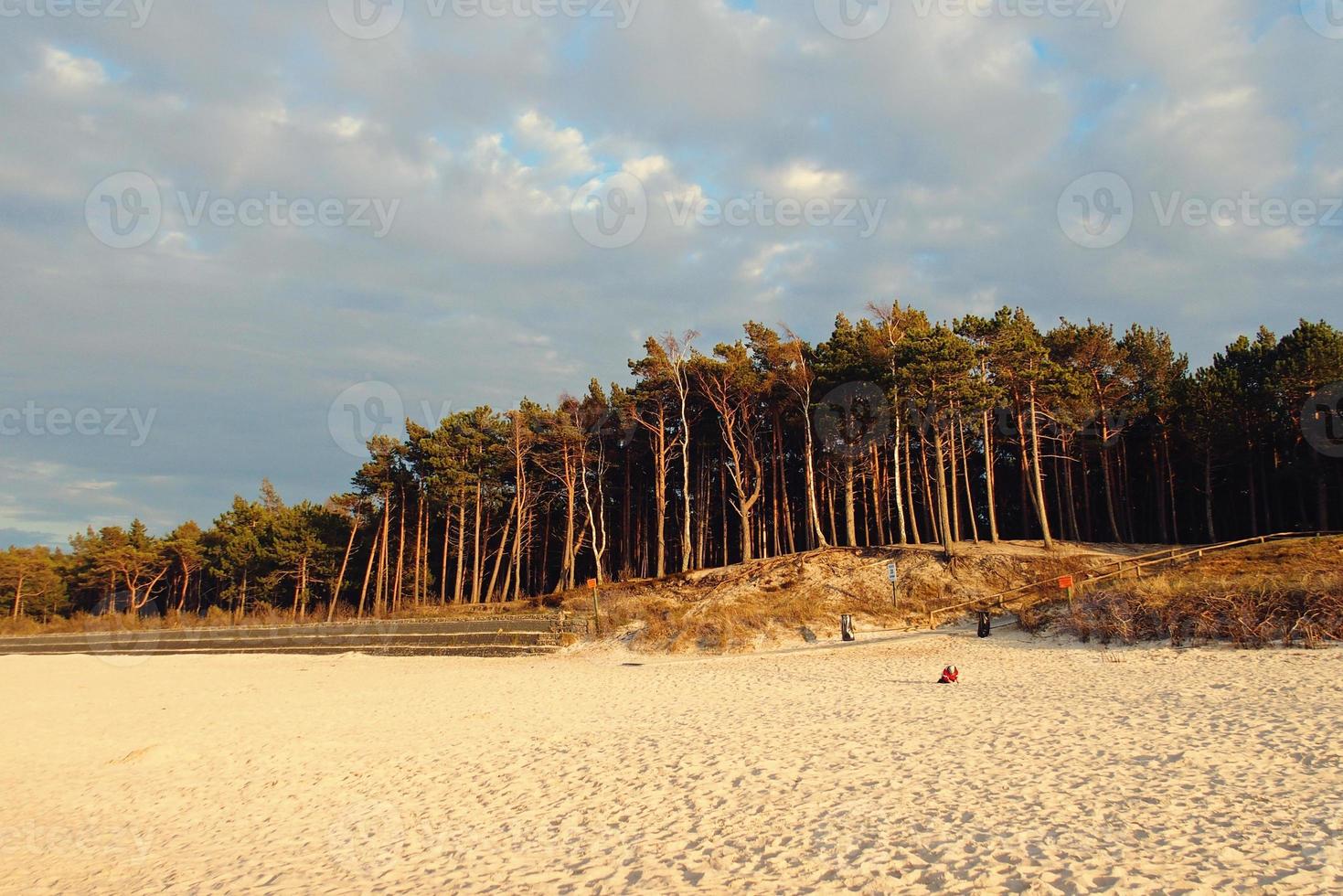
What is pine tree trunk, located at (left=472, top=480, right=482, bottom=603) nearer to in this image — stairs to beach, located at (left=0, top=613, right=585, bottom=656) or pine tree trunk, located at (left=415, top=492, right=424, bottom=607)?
pine tree trunk, located at (left=415, top=492, right=424, bottom=607)

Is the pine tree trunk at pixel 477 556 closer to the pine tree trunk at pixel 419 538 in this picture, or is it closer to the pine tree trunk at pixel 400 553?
the pine tree trunk at pixel 419 538

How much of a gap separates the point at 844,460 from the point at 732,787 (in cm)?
3502

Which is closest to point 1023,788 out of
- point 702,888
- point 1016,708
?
point 702,888

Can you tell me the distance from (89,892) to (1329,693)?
18229 millimetres

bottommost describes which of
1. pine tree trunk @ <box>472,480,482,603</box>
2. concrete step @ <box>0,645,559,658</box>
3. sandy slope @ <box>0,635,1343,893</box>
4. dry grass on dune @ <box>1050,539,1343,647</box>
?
concrete step @ <box>0,645,559,658</box>

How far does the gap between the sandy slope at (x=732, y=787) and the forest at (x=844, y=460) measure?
69.6ft

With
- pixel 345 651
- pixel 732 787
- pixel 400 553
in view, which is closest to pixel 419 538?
pixel 400 553

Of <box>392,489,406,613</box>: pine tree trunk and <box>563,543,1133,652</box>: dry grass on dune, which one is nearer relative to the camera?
<box>563,543,1133,652</box>: dry grass on dune

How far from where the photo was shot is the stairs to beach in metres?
31.9

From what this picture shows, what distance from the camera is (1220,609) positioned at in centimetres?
1981

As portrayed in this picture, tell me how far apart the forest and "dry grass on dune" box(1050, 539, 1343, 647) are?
11250 millimetres

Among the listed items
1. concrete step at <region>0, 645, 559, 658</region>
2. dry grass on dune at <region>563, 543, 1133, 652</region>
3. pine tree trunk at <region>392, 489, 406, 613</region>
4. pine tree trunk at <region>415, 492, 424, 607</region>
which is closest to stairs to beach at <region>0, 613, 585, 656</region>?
concrete step at <region>0, 645, 559, 658</region>

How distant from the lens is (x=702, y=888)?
626 centimetres

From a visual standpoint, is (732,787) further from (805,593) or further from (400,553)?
(400,553)
